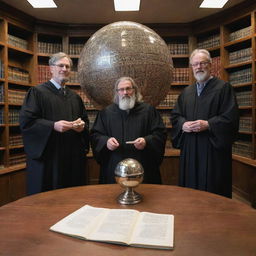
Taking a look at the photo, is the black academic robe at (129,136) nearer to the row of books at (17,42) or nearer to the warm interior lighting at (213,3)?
the warm interior lighting at (213,3)

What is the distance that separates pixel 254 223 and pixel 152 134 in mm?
Answer: 1464

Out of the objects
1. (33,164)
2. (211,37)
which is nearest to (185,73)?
(211,37)

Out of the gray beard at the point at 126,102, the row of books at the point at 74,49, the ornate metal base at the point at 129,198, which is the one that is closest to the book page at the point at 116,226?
the ornate metal base at the point at 129,198

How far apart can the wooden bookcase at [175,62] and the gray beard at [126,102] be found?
7.67 feet

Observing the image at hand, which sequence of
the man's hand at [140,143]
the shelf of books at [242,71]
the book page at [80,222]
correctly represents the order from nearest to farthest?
1. the book page at [80,222]
2. the man's hand at [140,143]
3. the shelf of books at [242,71]

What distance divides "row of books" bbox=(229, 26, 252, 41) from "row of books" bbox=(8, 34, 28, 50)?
142 inches

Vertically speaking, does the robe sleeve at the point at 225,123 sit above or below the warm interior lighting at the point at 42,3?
below

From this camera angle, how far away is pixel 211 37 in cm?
502

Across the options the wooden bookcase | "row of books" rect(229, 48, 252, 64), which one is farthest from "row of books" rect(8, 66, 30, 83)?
"row of books" rect(229, 48, 252, 64)

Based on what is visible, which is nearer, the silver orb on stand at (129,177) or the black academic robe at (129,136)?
the silver orb on stand at (129,177)

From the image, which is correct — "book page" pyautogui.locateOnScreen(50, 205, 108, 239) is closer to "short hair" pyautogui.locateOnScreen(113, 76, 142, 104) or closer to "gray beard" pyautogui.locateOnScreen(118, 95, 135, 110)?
"gray beard" pyautogui.locateOnScreen(118, 95, 135, 110)

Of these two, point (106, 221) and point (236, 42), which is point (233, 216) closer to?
point (106, 221)

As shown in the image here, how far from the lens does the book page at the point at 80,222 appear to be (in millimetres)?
1113

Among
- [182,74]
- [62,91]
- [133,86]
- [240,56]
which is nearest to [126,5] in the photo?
[182,74]
